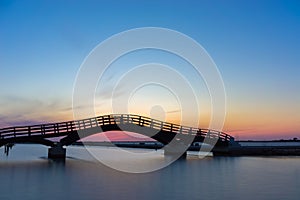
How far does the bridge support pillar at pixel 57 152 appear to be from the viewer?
32812mm

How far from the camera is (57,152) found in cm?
3297

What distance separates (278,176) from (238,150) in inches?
813

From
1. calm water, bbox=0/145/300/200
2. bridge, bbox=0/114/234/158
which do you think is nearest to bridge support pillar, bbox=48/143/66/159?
bridge, bbox=0/114/234/158

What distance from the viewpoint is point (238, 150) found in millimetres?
40750

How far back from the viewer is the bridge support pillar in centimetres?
3281

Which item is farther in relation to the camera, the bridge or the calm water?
the bridge

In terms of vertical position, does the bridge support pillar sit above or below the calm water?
above

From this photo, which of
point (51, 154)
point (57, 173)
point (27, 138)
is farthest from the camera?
point (51, 154)

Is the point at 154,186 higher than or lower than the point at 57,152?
lower

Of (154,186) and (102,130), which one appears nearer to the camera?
(154,186)

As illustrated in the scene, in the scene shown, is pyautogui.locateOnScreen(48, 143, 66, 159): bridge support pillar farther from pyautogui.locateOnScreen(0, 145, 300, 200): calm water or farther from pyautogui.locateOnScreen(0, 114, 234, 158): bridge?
pyautogui.locateOnScreen(0, 145, 300, 200): calm water

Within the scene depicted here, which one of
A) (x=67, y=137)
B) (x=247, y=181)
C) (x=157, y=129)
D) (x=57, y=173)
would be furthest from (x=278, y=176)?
(x=67, y=137)

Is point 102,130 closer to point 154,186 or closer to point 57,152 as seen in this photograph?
point 57,152

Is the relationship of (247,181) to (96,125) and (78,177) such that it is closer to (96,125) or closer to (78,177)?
(78,177)
